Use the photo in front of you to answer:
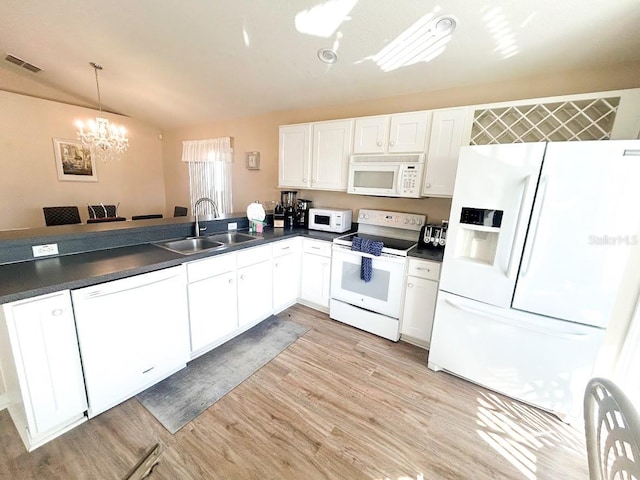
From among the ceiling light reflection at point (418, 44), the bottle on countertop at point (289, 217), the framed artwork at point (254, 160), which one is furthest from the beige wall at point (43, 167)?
the ceiling light reflection at point (418, 44)

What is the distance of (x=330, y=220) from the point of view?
9.94ft

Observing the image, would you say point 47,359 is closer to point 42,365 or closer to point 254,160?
point 42,365

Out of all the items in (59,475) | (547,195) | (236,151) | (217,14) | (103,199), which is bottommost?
(59,475)

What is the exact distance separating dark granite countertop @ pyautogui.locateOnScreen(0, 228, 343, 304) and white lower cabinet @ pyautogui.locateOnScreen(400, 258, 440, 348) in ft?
5.46

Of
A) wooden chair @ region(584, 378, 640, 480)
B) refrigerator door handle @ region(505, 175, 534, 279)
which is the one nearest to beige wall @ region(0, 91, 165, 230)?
refrigerator door handle @ region(505, 175, 534, 279)

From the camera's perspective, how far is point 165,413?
5.50 ft

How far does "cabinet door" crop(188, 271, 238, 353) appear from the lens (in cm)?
203

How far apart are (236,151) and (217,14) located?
230 cm

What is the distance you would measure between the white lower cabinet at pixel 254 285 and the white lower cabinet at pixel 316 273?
49cm

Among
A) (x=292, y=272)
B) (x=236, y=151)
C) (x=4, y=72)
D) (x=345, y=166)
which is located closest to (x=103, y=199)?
(x=4, y=72)

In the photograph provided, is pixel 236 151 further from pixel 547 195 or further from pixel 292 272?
pixel 547 195

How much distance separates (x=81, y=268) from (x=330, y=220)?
2.19 m

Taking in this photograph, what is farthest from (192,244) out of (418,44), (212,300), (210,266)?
(418,44)

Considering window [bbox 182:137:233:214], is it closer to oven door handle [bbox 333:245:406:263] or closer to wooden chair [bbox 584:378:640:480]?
oven door handle [bbox 333:245:406:263]
